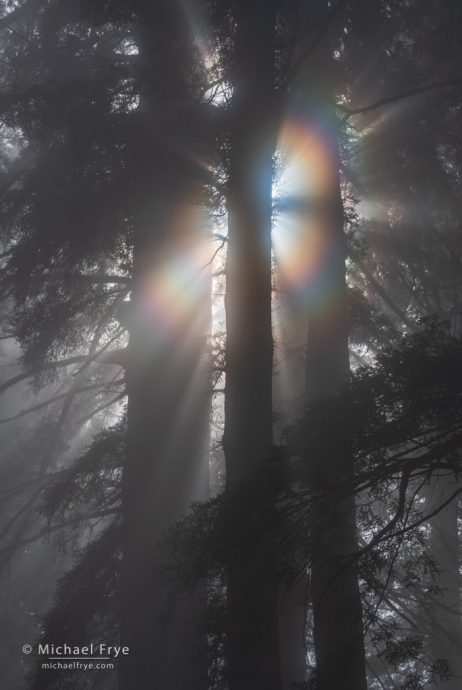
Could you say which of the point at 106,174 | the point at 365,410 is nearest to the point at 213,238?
the point at 106,174

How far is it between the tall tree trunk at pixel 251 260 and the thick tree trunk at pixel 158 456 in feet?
4.25

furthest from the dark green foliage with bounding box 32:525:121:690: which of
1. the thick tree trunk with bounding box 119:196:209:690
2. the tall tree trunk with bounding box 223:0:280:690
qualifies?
the tall tree trunk with bounding box 223:0:280:690

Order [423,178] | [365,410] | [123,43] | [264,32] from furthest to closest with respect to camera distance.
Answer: [123,43]
[423,178]
[264,32]
[365,410]

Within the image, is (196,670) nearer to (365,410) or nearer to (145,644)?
(145,644)

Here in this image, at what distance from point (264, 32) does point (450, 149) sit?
4237 mm

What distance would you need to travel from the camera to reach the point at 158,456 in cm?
884

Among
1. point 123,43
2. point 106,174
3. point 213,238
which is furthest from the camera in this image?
point 123,43

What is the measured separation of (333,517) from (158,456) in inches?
158

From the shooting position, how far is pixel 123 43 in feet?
38.8

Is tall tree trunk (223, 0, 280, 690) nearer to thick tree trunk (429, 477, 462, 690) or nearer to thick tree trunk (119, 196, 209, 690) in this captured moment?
thick tree trunk (119, 196, 209, 690)

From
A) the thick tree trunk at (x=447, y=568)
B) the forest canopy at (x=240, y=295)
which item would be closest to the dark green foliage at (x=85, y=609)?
the forest canopy at (x=240, y=295)

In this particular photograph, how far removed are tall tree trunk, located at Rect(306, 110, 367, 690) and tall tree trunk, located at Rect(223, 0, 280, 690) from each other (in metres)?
0.75

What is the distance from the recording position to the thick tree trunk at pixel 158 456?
822cm

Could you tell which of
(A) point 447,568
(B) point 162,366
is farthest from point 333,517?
(A) point 447,568
